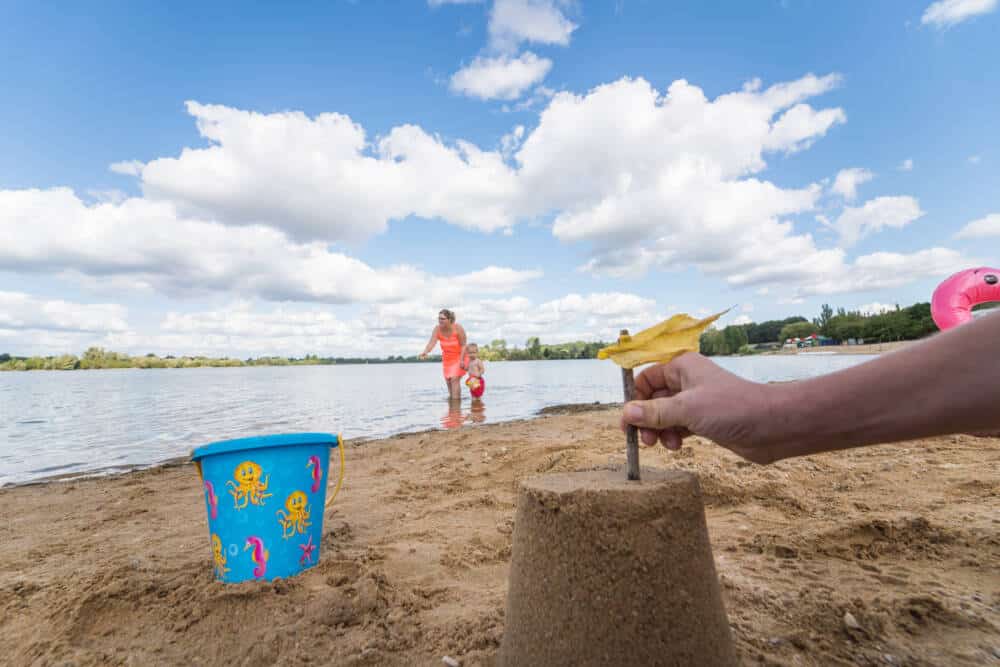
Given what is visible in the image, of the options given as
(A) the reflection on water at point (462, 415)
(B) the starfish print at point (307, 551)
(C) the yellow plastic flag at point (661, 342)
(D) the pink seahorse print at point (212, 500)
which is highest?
(C) the yellow plastic flag at point (661, 342)

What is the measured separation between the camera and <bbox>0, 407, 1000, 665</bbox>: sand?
1964mm

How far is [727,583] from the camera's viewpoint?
2.30 m

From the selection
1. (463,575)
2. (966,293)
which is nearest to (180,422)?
(463,575)

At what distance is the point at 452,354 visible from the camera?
12805mm

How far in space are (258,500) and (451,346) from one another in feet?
33.3

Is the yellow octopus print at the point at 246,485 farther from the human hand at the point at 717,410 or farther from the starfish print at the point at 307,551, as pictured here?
the human hand at the point at 717,410

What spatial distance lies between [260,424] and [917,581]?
9.74 meters

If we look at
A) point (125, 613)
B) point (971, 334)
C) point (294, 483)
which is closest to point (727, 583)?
point (971, 334)

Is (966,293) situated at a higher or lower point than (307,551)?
higher

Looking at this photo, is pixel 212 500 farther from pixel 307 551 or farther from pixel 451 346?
pixel 451 346

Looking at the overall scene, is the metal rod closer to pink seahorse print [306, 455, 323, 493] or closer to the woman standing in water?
pink seahorse print [306, 455, 323, 493]

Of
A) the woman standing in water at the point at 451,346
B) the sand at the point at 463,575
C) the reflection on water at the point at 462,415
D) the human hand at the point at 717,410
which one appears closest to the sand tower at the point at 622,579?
the human hand at the point at 717,410

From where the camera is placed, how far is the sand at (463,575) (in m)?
1.96

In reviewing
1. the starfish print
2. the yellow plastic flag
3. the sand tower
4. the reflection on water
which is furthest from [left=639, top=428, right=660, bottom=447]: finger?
the reflection on water
